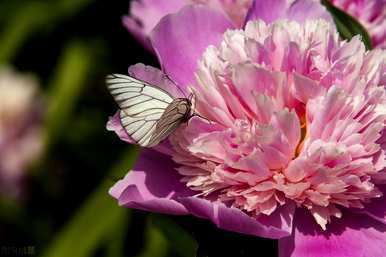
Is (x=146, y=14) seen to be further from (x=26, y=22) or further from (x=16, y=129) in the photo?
(x=26, y=22)

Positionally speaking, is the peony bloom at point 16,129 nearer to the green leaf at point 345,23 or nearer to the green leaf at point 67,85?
the green leaf at point 67,85

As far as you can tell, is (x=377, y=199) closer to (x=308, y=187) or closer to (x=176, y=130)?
(x=308, y=187)

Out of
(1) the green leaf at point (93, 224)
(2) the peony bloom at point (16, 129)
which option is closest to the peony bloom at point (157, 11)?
(1) the green leaf at point (93, 224)

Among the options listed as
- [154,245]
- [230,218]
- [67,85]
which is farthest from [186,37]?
[67,85]

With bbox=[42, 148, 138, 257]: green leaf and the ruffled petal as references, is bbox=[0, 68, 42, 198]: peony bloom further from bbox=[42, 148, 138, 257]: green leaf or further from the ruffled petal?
the ruffled petal

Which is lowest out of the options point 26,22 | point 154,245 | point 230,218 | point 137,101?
point 154,245

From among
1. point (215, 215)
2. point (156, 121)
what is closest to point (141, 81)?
point (156, 121)
